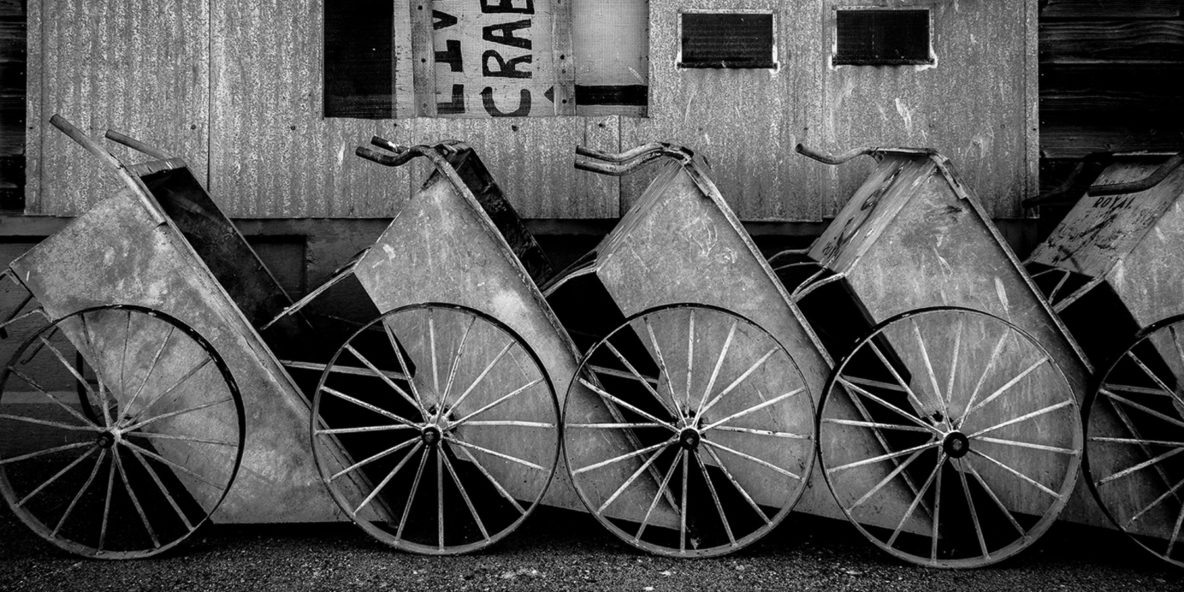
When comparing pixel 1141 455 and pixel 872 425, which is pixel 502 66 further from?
pixel 1141 455

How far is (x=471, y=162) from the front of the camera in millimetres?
4855

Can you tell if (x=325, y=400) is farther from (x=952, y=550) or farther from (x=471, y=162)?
(x=952, y=550)

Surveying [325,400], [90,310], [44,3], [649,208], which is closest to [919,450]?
[649,208]

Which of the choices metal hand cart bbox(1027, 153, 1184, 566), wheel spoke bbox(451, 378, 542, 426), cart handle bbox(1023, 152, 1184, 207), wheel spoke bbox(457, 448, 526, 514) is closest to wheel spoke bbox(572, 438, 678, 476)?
wheel spoke bbox(457, 448, 526, 514)

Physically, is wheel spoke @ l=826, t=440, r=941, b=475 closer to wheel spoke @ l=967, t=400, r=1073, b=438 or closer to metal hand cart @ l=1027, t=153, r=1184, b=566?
wheel spoke @ l=967, t=400, r=1073, b=438

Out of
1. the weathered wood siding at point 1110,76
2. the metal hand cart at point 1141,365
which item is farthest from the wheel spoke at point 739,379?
the weathered wood siding at point 1110,76

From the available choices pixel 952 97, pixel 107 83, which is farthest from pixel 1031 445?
pixel 107 83

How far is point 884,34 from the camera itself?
5258 millimetres

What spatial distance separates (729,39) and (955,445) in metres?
2.73

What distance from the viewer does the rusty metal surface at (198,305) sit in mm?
3865

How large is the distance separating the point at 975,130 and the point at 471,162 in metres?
2.97

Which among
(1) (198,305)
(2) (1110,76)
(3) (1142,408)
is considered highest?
(2) (1110,76)

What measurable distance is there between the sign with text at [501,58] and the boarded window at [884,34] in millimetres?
1666

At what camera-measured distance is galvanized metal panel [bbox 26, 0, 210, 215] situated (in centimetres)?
514
